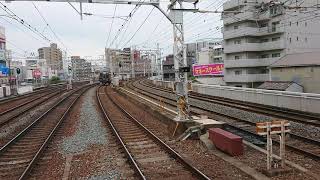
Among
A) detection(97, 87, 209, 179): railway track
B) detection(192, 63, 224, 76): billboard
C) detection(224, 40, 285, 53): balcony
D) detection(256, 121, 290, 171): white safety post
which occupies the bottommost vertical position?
detection(97, 87, 209, 179): railway track

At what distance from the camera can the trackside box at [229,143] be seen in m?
10.7

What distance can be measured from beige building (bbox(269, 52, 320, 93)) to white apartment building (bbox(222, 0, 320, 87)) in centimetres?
1030

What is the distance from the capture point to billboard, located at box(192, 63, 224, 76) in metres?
63.9

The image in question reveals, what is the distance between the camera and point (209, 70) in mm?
65938

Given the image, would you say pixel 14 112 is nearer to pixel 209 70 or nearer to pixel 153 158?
pixel 153 158

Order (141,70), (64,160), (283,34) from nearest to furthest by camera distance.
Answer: (64,160) < (283,34) < (141,70)

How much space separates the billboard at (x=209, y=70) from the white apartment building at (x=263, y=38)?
328 inches

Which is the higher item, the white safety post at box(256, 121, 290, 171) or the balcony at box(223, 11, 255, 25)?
the balcony at box(223, 11, 255, 25)

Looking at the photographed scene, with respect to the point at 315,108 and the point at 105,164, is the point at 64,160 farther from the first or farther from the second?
the point at 315,108

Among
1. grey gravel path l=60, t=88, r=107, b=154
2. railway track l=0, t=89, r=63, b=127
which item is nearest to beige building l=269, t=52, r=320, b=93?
grey gravel path l=60, t=88, r=107, b=154

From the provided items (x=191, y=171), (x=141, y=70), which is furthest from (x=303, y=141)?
(x=141, y=70)

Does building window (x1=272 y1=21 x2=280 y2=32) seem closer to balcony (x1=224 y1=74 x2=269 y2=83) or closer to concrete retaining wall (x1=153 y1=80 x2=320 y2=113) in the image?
balcony (x1=224 y1=74 x2=269 y2=83)

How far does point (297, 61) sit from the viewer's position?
38.4 metres

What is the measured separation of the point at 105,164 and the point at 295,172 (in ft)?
17.0
